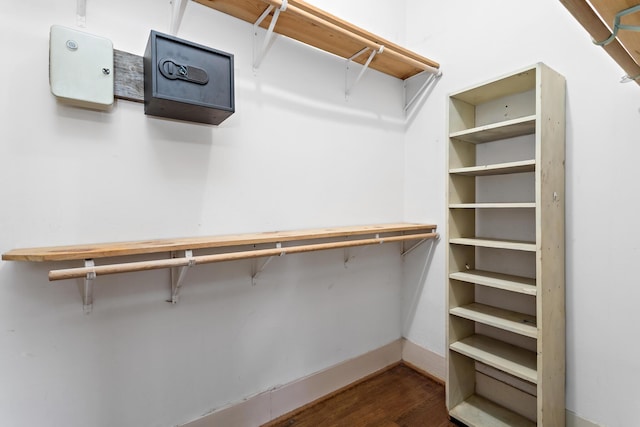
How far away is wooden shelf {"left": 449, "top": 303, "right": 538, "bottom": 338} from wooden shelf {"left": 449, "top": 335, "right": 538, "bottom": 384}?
158 millimetres

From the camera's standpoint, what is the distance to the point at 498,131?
159cm

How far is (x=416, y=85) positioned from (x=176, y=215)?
187cm

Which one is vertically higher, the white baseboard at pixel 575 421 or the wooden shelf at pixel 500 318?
the wooden shelf at pixel 500 318

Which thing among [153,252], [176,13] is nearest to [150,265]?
[153,252]

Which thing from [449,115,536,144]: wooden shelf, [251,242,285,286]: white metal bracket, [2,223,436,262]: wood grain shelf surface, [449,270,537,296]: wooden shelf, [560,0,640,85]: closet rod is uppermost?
[560,0,640,85]: closet rod

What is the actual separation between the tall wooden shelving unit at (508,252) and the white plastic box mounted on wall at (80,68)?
1685 mm

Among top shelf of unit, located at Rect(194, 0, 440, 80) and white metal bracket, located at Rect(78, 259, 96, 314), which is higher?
top shelf of unit, located at Rect(194, 0, 440, 80)

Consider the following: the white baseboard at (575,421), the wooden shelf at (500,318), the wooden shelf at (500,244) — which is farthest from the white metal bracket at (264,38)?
the white baseboard at (575,421)

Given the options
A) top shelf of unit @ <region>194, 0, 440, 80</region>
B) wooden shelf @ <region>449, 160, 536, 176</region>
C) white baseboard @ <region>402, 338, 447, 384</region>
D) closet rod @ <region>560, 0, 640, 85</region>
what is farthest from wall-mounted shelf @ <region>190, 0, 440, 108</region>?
white baseboard @ <region>402, 338, 447, 384</region>

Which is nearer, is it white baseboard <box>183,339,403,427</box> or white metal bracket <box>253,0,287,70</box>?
white metal bracket <box>253,0,287,70</box>

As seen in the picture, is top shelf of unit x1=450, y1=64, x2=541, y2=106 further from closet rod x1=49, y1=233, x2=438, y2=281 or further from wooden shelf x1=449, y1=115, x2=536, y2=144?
closet rod x1=49, y1=233, x2=438, y2=281

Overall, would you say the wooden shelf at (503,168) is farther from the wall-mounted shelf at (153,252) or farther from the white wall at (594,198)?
the wall-mounted shelf at (153,252)

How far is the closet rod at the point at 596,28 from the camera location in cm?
70

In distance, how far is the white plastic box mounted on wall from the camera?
1.07 metres
